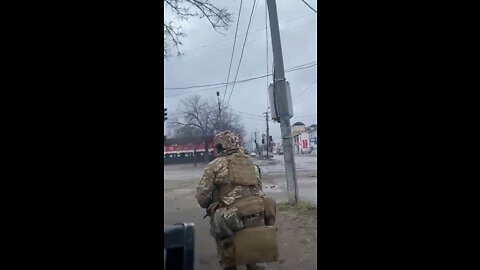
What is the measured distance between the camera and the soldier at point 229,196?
1805 mm

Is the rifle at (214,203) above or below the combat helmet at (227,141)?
below

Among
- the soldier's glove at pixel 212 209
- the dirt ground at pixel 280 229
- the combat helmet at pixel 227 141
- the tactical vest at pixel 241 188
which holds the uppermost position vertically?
the combat helmet at pixel 227 141

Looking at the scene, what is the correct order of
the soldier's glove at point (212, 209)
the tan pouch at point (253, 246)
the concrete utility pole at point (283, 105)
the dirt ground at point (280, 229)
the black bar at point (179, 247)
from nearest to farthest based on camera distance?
the black bar at point (179, 247) < the tan pouch at point (253, 246) < the soldier's glove at point (212, 209) < the dirt ground at point (280, 229) < the concrete utility pole at point (283, 105)

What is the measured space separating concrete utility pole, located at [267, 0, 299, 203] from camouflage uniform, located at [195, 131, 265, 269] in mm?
886

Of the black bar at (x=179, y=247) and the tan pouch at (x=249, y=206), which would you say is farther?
the tan pouch at (x=249, y=206)

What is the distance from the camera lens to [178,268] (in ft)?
3.47

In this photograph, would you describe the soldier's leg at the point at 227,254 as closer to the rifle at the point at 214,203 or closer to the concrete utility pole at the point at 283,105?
the rifle at the point at 214,203

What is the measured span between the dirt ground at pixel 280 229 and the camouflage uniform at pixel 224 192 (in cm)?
12

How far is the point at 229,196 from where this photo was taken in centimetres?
185

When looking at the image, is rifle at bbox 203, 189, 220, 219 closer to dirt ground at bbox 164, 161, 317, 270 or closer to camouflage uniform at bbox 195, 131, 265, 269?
camouflage uniform at bbox 195, 131, 265, 269

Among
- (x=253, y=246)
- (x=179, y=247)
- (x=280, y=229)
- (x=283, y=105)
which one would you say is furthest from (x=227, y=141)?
(x=280, y=229)

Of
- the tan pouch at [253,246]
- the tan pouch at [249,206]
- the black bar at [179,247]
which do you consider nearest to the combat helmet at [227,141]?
the tan pouch at [249,206]

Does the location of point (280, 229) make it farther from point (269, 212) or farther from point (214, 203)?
point (214, 203)
